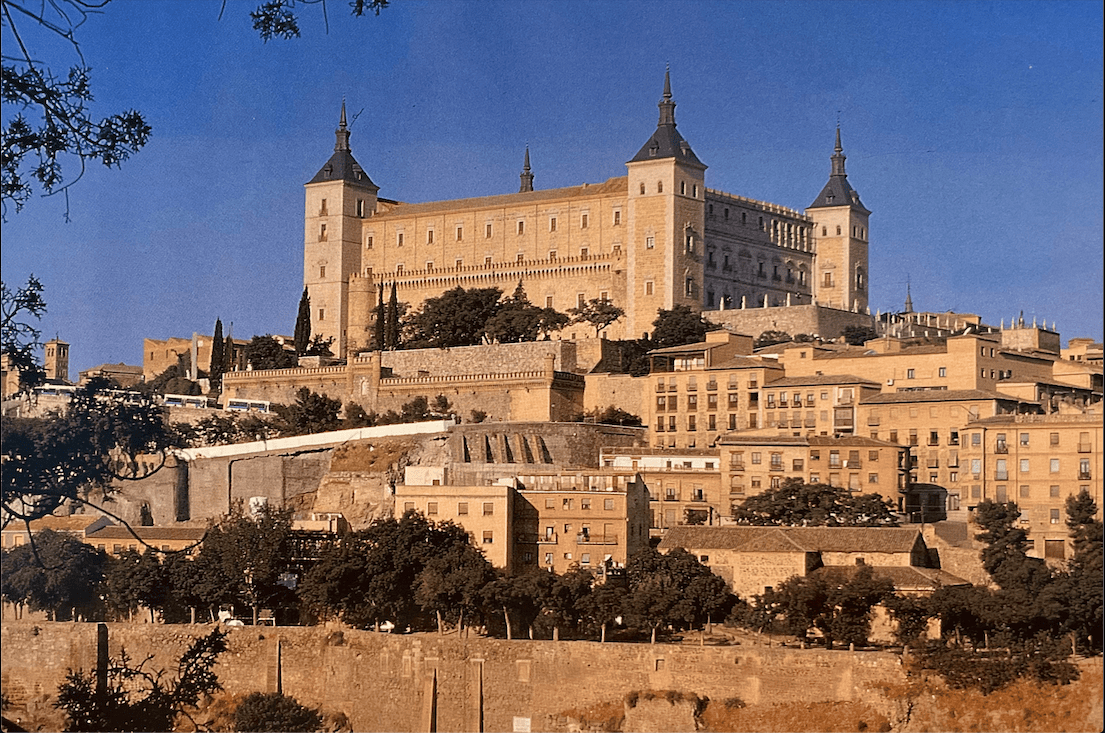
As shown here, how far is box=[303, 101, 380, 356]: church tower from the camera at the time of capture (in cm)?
5406

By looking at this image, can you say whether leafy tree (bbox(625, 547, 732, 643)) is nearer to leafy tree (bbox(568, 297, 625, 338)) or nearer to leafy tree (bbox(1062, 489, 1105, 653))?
leafy tree (bbox(1062, 489, 1105, 653))

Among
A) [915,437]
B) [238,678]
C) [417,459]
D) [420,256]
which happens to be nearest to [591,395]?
[417,459]

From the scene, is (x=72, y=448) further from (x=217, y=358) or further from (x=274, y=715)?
(x=217, y=358)

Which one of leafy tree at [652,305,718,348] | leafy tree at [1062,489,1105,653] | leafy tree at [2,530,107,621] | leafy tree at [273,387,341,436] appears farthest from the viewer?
leafy tree at [652,305,718,348]

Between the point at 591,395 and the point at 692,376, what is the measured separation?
342 centimetres

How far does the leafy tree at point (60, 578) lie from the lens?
71.7 feet

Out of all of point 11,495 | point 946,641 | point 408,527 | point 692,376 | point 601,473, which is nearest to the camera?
point 11,495

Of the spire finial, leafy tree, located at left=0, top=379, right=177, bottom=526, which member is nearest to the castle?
A: the spire finial

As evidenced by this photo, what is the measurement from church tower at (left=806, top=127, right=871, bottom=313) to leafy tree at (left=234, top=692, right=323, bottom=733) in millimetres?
30704

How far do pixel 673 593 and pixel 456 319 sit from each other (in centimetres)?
2186

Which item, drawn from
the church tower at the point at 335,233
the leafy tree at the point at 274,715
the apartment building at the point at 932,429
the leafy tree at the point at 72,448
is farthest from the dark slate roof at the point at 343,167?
the leafy tree at the point at 72,448

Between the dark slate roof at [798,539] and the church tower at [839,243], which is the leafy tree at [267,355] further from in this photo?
the dark slate roof at [798,539]

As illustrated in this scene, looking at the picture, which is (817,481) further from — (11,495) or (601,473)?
(11,495)

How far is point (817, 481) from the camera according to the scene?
111 feet
